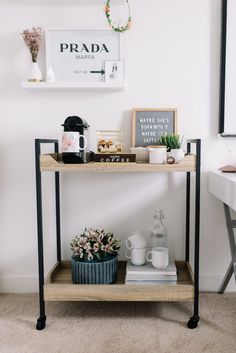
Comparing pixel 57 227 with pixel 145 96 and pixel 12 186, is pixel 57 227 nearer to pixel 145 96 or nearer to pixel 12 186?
pixel 12 186

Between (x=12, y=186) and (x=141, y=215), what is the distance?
0.77 meters

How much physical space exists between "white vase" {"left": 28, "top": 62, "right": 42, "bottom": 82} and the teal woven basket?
979 mm

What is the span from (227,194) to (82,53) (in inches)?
42.7

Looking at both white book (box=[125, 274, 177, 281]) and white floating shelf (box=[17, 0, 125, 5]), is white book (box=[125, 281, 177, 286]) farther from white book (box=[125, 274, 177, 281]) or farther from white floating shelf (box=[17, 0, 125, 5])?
white floating shelf (box=[17, 0, 125, 5])

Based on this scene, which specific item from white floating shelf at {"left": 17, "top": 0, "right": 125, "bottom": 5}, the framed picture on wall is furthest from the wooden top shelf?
white floating shelf at {"left": 17, "top": 0, "right": 125, "bottom": 5}

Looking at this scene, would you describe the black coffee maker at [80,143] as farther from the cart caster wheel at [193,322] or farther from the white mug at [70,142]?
the cart caster wheel at [193,322]

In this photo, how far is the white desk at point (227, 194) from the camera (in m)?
1.52

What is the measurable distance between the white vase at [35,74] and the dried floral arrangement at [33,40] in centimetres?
4

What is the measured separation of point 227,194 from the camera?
1.58 metres

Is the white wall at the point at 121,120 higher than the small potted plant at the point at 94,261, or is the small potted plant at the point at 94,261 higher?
the white wall at the point at 121,120

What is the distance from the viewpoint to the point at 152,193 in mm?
1976

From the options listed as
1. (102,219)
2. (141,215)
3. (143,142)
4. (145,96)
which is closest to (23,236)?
(102,219)

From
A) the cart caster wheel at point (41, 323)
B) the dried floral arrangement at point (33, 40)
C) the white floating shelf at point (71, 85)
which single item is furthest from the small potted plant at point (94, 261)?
the dried floral arrangement at point (33, 40)

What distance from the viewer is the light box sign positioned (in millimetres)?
1872
